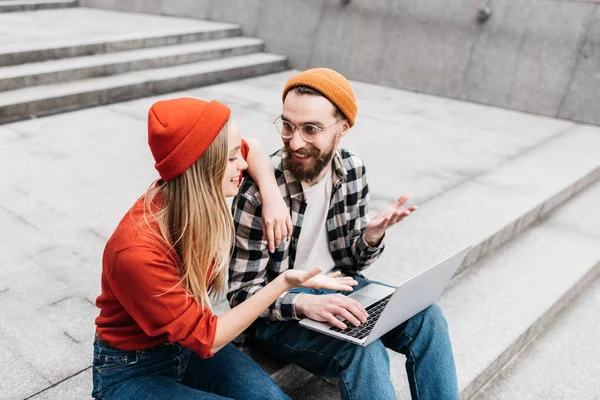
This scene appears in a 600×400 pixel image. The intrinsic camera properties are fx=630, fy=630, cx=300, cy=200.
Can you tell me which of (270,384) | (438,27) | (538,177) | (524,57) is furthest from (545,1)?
(270,384)

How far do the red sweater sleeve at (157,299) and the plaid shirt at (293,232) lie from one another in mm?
458

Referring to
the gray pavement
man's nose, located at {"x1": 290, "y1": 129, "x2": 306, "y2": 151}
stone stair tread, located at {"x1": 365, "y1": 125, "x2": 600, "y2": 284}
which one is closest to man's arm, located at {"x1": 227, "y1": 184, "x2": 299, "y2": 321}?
man's nose, located at {"x1": 290, "y1": 129, "x2": 306, "y2": 151}

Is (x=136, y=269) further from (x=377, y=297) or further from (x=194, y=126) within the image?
(x=377, y=297)

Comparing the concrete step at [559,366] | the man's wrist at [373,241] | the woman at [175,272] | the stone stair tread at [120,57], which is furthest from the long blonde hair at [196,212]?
the stone stair tread at [120,57]

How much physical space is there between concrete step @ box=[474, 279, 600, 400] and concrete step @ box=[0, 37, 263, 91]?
4.81m

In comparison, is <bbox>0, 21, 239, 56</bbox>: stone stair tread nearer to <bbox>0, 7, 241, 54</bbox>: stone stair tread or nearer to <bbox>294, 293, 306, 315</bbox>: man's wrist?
<bbox>0, 7, 241, 54</bbox>: stone stair tread

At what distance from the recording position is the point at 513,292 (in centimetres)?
340

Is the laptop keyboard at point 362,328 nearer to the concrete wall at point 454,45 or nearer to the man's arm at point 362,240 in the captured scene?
the man's arm at point 362,240

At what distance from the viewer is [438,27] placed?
7023mm

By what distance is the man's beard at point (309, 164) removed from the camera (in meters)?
2.30

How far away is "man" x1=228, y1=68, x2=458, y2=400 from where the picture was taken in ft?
6.95

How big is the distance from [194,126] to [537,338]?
7.92 feet

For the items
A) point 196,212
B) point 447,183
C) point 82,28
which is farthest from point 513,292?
point 82,28

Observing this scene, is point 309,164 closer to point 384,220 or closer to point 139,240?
A: point 384,220
